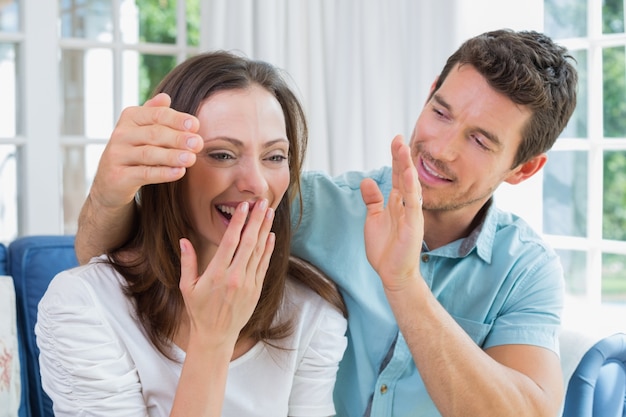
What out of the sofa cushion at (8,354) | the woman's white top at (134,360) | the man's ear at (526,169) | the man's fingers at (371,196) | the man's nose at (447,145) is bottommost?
the sofa cushion at (8,354)

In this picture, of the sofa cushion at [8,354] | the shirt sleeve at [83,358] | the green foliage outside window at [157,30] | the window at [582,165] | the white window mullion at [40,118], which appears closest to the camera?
the shirt sleeve at [83,358]

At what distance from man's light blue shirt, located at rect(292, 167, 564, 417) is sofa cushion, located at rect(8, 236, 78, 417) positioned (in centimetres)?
94

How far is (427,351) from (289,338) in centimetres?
29

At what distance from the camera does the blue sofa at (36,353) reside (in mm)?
2025

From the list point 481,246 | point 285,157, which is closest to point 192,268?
point 285,157

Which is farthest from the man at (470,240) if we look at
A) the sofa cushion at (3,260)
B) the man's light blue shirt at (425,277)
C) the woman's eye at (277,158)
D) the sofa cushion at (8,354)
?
the sofa cushion at (3,260)

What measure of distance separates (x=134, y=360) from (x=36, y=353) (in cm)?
97

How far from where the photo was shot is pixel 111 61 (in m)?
3.51

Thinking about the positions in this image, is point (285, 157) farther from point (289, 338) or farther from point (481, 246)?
point (481, 246)

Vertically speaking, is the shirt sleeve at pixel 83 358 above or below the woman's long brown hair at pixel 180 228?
below

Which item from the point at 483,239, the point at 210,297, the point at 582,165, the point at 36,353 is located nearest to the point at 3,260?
the point at 36,353

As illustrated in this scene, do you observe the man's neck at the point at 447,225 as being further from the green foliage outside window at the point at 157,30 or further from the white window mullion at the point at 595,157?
the green foliage outside window at the point at 157,30

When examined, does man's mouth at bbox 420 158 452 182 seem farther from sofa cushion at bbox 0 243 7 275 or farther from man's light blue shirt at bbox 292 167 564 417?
sofa cushion at bbox 0 243 7 275

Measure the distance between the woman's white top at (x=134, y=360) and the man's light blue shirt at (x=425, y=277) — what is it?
0.44ft
